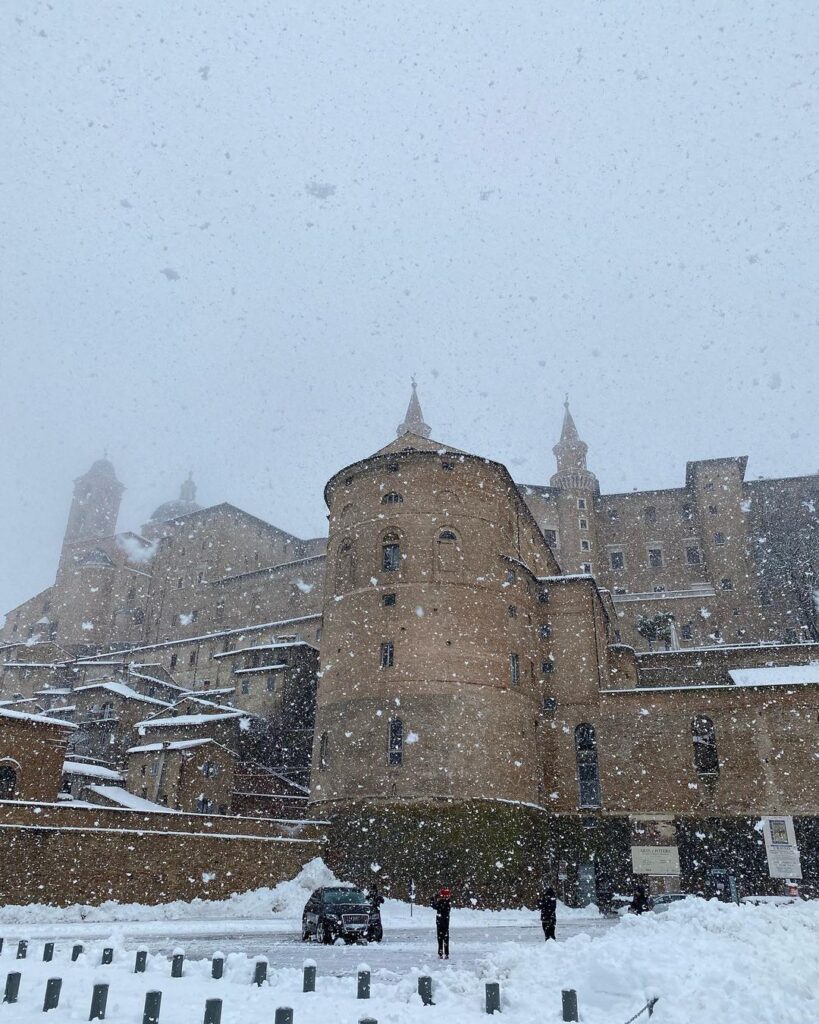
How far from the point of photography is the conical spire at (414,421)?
71938 mm

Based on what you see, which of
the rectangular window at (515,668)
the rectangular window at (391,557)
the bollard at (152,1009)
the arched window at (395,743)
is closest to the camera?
the bollard at (152,1009)

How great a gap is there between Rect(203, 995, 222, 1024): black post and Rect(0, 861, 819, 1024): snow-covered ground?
0.53 m

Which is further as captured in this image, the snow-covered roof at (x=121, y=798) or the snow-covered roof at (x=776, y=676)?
the snow-covered roof at (x=776, y=676)

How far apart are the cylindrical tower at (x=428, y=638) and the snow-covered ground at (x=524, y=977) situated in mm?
14490

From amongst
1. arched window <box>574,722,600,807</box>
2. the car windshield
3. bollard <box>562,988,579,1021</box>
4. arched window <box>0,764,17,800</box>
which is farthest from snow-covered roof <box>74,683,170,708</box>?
bollard <box>562,988,579,1021</box>

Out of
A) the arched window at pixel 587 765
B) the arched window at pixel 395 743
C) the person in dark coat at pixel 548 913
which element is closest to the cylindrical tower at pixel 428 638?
the arched window at pixel 395 743

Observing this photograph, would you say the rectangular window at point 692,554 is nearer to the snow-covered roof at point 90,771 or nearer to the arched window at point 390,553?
the arched window at point 390,553

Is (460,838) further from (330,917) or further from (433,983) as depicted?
(433,983)

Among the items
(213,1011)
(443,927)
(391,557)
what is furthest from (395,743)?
(213,1011)

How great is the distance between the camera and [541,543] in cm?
4631

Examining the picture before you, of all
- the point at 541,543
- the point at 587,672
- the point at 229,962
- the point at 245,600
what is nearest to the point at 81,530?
the point at 245,600

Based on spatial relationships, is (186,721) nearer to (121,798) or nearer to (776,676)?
(121,798)

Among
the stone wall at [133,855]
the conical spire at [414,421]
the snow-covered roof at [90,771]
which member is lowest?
the stone wall at [133,855]

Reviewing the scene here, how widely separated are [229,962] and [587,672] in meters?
26.9
